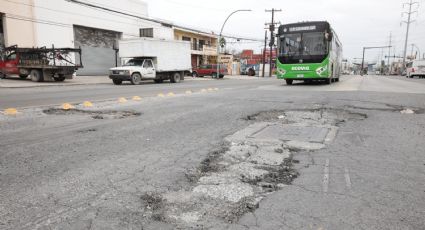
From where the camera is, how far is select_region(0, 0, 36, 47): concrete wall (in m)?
24.5

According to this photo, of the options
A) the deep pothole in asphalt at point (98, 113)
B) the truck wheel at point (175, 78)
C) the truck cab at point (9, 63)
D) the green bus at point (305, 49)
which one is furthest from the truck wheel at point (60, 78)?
the deep pothole in asphalt at point (98, 113)

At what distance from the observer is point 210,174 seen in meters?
3.91

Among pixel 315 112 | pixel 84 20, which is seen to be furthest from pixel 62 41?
pixel 315 112

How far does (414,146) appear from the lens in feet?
17.7

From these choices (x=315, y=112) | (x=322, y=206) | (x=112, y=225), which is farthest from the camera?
(x=315, y=112)

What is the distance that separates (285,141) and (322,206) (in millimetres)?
2549

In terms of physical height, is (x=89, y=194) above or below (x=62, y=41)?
below

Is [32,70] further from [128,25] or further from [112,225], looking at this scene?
[112,225]

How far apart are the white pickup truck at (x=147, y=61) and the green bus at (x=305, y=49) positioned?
997 cm

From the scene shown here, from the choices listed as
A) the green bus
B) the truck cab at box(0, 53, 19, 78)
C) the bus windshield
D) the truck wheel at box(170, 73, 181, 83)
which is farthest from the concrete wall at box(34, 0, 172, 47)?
the bus windshield

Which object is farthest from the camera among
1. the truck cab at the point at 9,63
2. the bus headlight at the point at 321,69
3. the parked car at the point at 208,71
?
the parked car at the point at 208,71

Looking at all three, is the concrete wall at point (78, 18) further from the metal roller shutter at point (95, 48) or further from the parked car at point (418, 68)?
the parked car at point (418, 68)

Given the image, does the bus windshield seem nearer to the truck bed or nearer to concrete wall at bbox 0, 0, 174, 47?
the truck bed

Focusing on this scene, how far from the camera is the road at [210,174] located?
111 inches
